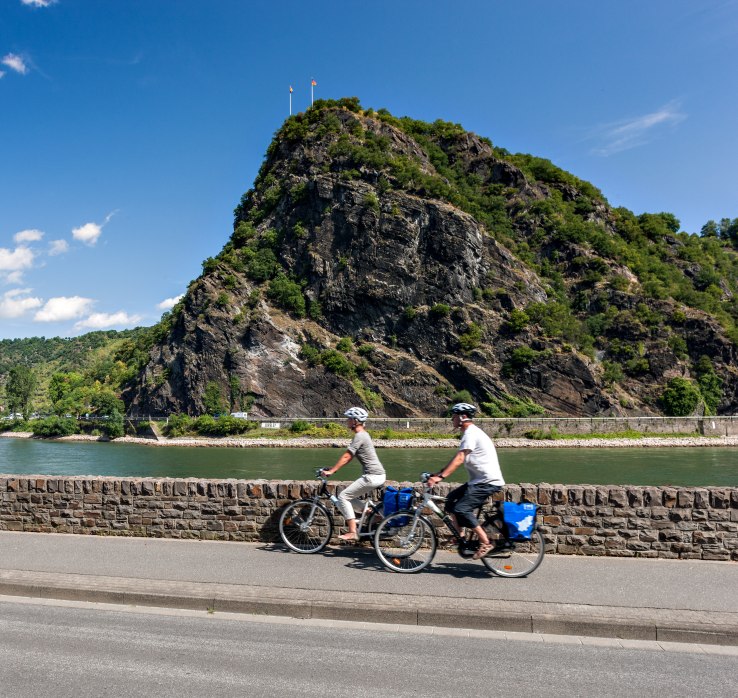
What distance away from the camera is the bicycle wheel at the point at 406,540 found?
7098 millimetres

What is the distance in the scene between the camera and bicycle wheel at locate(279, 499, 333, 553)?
26.2 ft

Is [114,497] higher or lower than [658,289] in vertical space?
lower

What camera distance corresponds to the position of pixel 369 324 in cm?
9000

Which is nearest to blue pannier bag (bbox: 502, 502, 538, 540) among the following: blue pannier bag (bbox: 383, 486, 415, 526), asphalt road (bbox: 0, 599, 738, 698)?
blue pannier bag (bbox: 383, 486, 415, 526)

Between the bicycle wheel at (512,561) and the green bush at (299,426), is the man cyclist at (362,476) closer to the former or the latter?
the bicycle wheel at (512,561)

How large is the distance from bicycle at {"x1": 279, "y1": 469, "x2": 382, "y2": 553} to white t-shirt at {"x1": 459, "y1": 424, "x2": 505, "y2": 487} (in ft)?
4.95

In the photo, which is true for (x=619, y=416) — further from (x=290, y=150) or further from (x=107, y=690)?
(x=107, y=690)

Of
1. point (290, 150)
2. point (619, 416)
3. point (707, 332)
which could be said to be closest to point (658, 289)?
point (707, 332)

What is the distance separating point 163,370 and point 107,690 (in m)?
89.2

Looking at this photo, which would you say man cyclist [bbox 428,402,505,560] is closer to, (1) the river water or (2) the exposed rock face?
(1) the river water

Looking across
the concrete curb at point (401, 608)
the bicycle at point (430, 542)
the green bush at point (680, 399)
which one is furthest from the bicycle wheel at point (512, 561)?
the green bush at point (680, 399)

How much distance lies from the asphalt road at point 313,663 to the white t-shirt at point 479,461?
185cm

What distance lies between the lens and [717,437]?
243 ft

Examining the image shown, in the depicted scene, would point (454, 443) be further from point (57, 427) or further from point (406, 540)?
point (406, 540)
